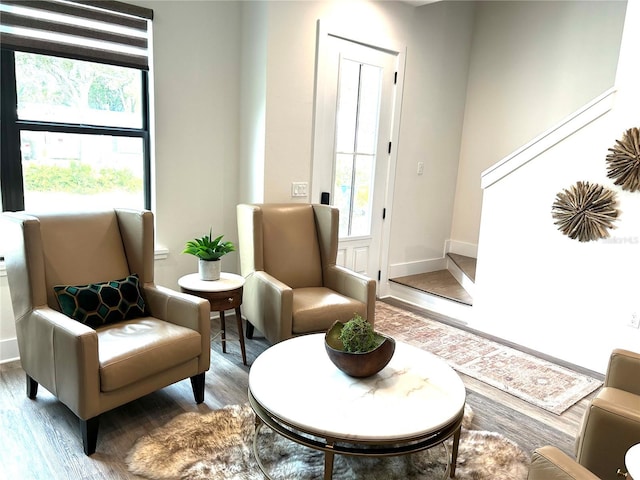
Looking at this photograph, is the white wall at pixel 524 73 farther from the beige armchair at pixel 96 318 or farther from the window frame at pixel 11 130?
the window frame at pixel 11 130

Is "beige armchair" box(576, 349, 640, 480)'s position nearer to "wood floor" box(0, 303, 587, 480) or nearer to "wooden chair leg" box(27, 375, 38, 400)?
"wood floor" box(0, 303, 587, 480)

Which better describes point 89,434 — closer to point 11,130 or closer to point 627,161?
point 11,130

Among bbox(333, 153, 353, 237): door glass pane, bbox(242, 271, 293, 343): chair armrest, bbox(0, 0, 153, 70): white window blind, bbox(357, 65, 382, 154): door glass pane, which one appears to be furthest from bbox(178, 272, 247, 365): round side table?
bbox(357, 65, 382, 154): door glass pane

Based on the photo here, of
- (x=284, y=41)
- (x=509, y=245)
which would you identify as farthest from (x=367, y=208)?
(x=284, y=41)

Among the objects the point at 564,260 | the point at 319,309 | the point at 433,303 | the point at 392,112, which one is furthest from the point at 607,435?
the point at 392,112

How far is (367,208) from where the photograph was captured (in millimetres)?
4301

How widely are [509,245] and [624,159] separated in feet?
3.23

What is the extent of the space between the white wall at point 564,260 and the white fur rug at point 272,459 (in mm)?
1409

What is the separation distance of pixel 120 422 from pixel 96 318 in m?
0.54

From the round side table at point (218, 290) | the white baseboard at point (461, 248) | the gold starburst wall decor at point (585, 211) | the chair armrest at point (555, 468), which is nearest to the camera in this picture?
the chair armrest at point (555, 468)

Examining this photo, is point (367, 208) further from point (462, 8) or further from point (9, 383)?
point (9, 383)

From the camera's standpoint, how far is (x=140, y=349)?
217cm

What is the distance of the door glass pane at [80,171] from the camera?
114 inches

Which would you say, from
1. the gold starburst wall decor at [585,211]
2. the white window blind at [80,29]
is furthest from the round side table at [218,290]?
the gold starburst wall decor at [585,211]
